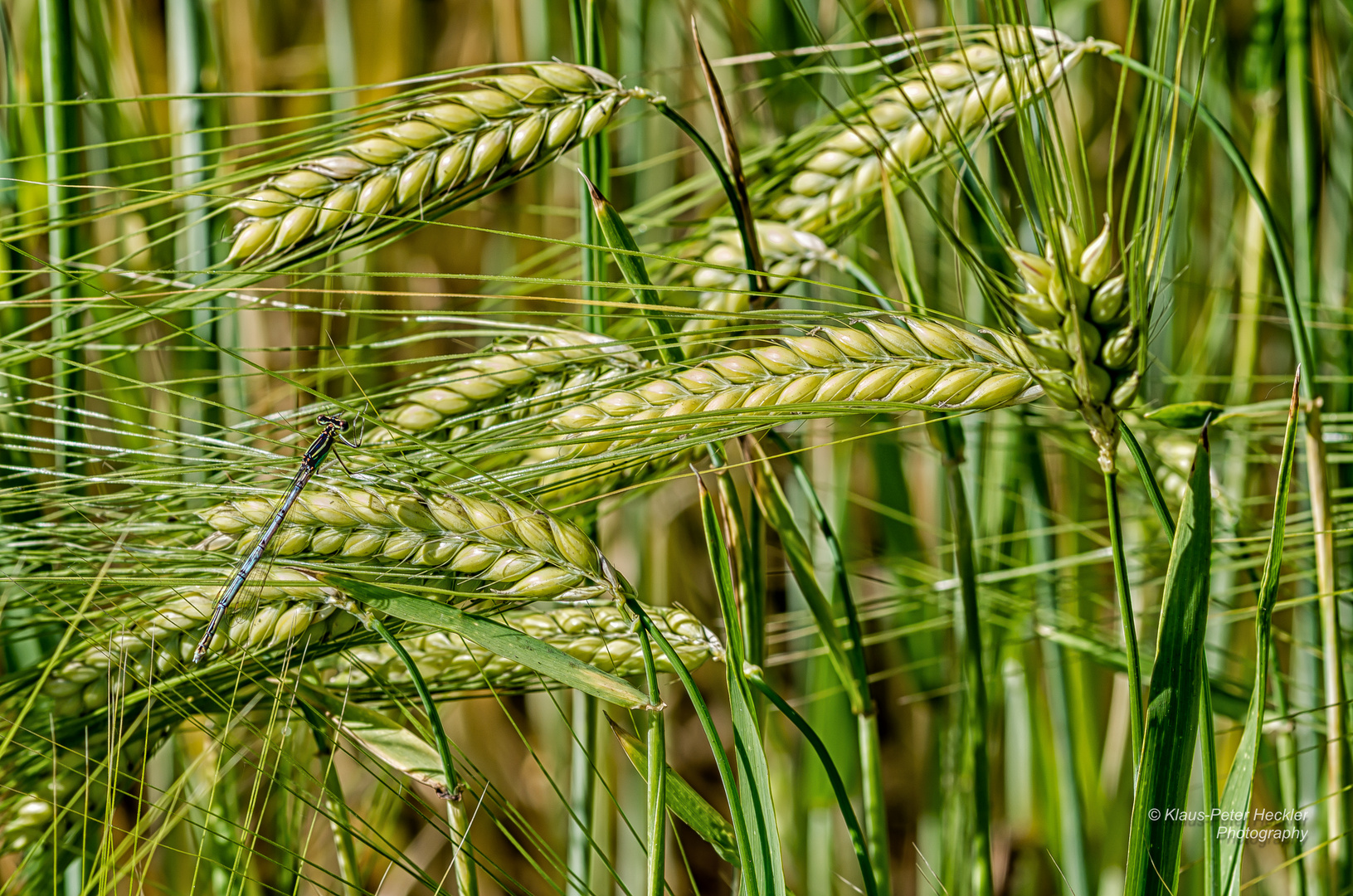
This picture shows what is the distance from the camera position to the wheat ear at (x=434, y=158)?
1.58ft

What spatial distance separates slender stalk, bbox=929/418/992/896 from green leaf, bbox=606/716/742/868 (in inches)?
6.4

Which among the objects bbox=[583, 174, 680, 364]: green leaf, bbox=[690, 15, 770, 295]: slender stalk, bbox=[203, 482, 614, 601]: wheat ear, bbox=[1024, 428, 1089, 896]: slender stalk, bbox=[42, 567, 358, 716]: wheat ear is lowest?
bbox=[1024, 428, 1089, 896]: slender stalk

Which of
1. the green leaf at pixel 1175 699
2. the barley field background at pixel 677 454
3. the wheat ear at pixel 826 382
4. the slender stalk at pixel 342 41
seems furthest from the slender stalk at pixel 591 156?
the slender stalk at pixel 342 41

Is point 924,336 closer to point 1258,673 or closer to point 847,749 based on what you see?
point 1258,673

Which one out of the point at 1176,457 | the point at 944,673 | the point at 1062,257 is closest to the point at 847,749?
the point at 944,673

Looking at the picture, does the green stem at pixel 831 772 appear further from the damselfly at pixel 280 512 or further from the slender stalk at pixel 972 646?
the damselfly at pixel 280 512

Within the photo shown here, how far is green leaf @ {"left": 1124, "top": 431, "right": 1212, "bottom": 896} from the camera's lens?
34 centimetres

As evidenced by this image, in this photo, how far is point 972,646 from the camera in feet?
1.68

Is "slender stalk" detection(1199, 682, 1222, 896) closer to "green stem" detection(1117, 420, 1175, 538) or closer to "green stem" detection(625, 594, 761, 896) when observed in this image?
"green stem" detection(1117, 420, 1175, 538)

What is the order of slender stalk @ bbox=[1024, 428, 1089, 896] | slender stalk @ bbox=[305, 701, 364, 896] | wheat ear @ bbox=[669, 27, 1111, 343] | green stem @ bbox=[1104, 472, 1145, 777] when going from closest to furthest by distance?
green stem @ bbox=[1104, 472, 1145, 777] < slender stalk @ bbox=[305, 701, 364, 896] < wheat ear @ bbox=[669, 27, 1111, 343] < slender stalk @ bbox=[1024, 428, 1089, 896]

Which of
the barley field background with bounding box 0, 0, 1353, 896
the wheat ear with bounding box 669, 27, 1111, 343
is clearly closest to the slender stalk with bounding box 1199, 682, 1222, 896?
the barley field background with bounding box 0, 0, 1353, 896

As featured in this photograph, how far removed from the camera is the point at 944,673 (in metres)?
1.12

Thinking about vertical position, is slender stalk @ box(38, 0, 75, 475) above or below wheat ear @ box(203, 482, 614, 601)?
above

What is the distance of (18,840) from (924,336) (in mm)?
570
